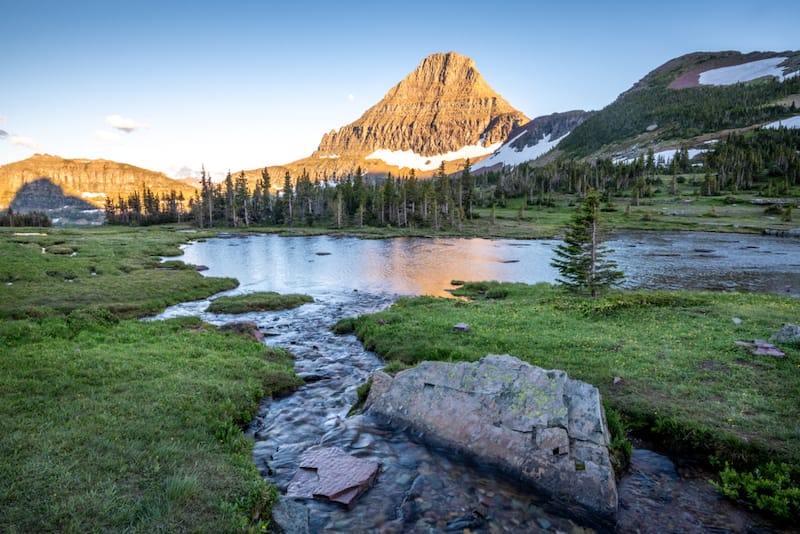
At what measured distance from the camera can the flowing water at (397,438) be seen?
898cm

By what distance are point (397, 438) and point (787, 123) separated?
251 m

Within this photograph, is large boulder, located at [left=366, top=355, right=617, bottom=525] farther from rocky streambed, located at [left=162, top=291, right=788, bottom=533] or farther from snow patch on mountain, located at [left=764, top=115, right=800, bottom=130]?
snow patch on mountain, located at [left=764, top=115, right=800, bottom=130]

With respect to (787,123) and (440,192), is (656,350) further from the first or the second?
(787,123)

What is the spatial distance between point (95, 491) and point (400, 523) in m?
6.18

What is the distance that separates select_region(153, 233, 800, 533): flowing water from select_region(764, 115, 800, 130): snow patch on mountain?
181m

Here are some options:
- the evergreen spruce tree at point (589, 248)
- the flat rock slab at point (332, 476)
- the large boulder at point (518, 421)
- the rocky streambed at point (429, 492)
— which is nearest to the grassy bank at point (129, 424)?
the rocky streambed at point (429, 492)

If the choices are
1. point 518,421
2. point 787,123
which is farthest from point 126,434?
point 787,123

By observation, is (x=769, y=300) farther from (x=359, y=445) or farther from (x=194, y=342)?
(x=194, y=342)

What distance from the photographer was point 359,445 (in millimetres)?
11875

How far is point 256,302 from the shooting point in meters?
31.7

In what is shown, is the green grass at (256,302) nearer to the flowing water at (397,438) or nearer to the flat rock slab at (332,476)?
the flowing water at (397,438)

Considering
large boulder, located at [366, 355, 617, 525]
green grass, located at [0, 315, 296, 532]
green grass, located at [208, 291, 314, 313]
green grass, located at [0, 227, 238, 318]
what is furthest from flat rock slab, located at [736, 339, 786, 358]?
green grass, located at [0, 227, 238, 318]

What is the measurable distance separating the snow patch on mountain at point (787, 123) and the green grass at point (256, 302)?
23079cm

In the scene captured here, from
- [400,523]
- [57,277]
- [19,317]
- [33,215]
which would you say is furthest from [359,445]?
[33,215]
